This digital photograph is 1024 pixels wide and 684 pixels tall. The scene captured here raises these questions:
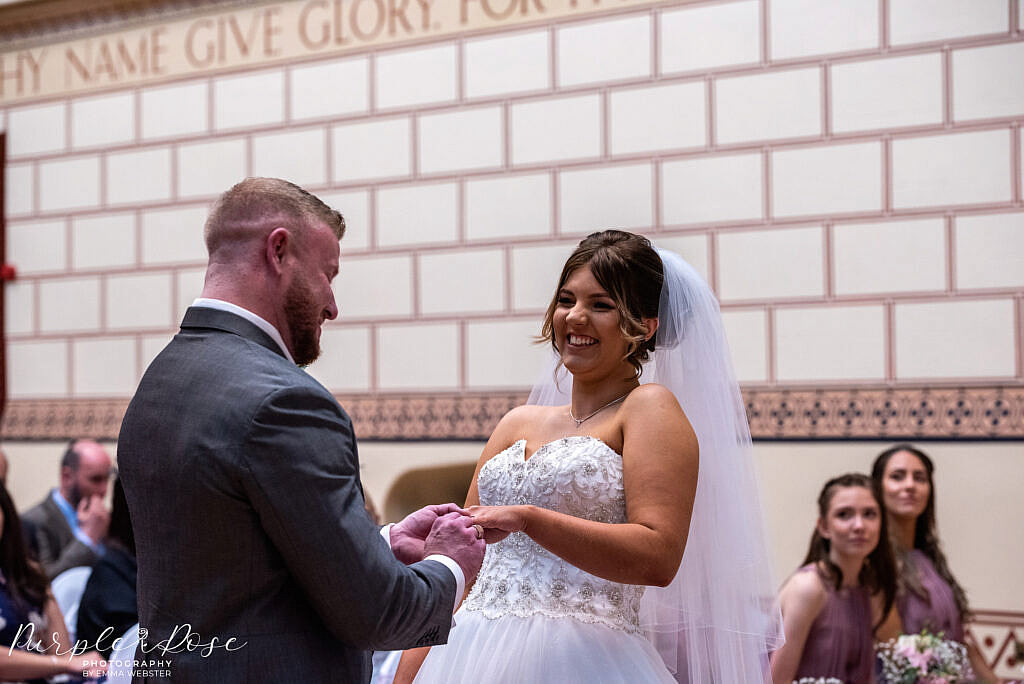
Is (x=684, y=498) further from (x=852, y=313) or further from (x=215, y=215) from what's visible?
(x=852, y=313)

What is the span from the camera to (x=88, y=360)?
273 inches

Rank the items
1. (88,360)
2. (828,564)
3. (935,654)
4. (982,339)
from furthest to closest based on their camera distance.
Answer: (88,360)
(982,339)
(828,564)
(935,654)

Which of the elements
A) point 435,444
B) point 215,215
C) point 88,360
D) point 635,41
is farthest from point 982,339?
point 88,360

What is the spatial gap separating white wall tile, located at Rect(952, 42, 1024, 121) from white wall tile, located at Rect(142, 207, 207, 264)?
160 inches

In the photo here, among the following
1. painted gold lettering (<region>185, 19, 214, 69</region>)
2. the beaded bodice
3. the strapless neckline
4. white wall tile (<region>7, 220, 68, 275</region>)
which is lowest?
the beaded bodice

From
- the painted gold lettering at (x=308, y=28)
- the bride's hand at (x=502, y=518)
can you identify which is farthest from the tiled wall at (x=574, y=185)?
the bride's hand at (x=502, y=518)

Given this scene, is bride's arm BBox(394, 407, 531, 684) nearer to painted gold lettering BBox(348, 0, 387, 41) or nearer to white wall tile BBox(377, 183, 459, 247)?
white wall tile BBox(377, 183, 459, 247)

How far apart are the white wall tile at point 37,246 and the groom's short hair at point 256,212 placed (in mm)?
5242

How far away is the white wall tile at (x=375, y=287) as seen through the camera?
6.15 m

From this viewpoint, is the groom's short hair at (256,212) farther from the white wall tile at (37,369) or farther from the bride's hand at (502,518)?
the white wall tile at (37,369)

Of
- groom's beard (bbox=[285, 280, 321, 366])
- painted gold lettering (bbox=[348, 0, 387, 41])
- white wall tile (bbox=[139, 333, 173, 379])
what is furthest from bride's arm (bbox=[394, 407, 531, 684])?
white wall tile (bbox=[139, 333, 173, 379])

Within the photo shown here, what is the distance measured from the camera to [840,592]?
4.39m

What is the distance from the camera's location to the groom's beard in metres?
2.25

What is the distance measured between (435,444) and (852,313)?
218 centimetres
